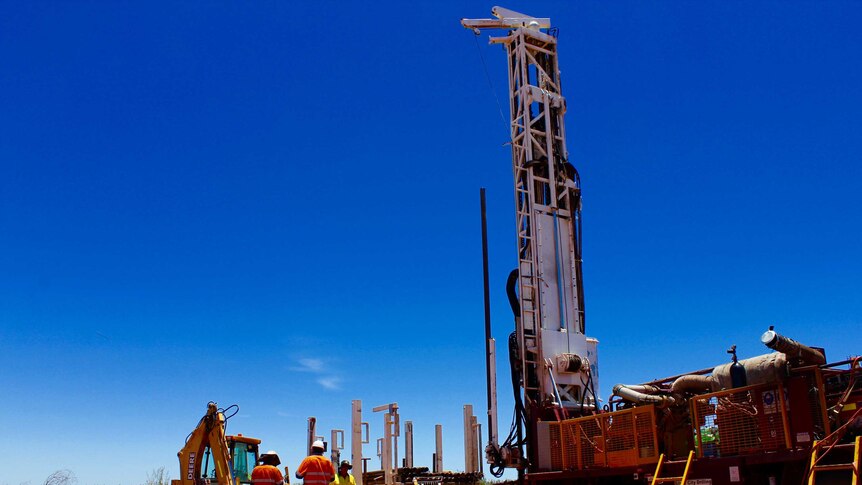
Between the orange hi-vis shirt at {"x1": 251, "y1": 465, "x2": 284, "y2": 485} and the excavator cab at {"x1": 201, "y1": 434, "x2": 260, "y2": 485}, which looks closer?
the orange hi-vis shirt at {"x1": 251, "y1": 465, "x2": 284, "y2": 485}

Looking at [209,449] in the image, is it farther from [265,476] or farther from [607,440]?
[607,440]

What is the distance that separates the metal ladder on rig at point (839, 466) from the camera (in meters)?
9.44

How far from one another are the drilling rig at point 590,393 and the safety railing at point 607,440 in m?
0.02

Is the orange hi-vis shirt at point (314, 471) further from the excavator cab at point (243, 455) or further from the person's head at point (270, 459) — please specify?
the excavator cab at point (243, 455)

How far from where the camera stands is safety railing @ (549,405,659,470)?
1292 centimetres

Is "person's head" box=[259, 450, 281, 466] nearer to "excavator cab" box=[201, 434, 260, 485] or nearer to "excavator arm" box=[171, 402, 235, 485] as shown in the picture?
"excavator arm" box=[171, 402, 235, 485]

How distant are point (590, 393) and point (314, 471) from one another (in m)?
9.16

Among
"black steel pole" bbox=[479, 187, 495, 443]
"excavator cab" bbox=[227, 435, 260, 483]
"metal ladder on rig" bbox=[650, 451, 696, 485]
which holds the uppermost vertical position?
"black steel pole" bbox=[479, 187, 495, 443]

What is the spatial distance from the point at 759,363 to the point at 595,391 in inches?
269

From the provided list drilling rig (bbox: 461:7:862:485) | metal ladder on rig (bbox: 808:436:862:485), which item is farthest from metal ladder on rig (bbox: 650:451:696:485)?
metal ladder on rig (bbox: 808:436:862:485)

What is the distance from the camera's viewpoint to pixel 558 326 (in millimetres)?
18359

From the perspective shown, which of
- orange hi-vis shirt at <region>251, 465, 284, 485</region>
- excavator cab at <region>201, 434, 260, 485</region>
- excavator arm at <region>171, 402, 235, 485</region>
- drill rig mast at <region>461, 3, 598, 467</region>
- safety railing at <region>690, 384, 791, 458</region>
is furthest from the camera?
drill rig mast at <region>461, 3, 598, 467</region>

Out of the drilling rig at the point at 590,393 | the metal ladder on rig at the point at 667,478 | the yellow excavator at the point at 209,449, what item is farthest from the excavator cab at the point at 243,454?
the metal ladder on rig at the point at 667,478

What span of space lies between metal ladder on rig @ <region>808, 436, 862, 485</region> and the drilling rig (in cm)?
2
